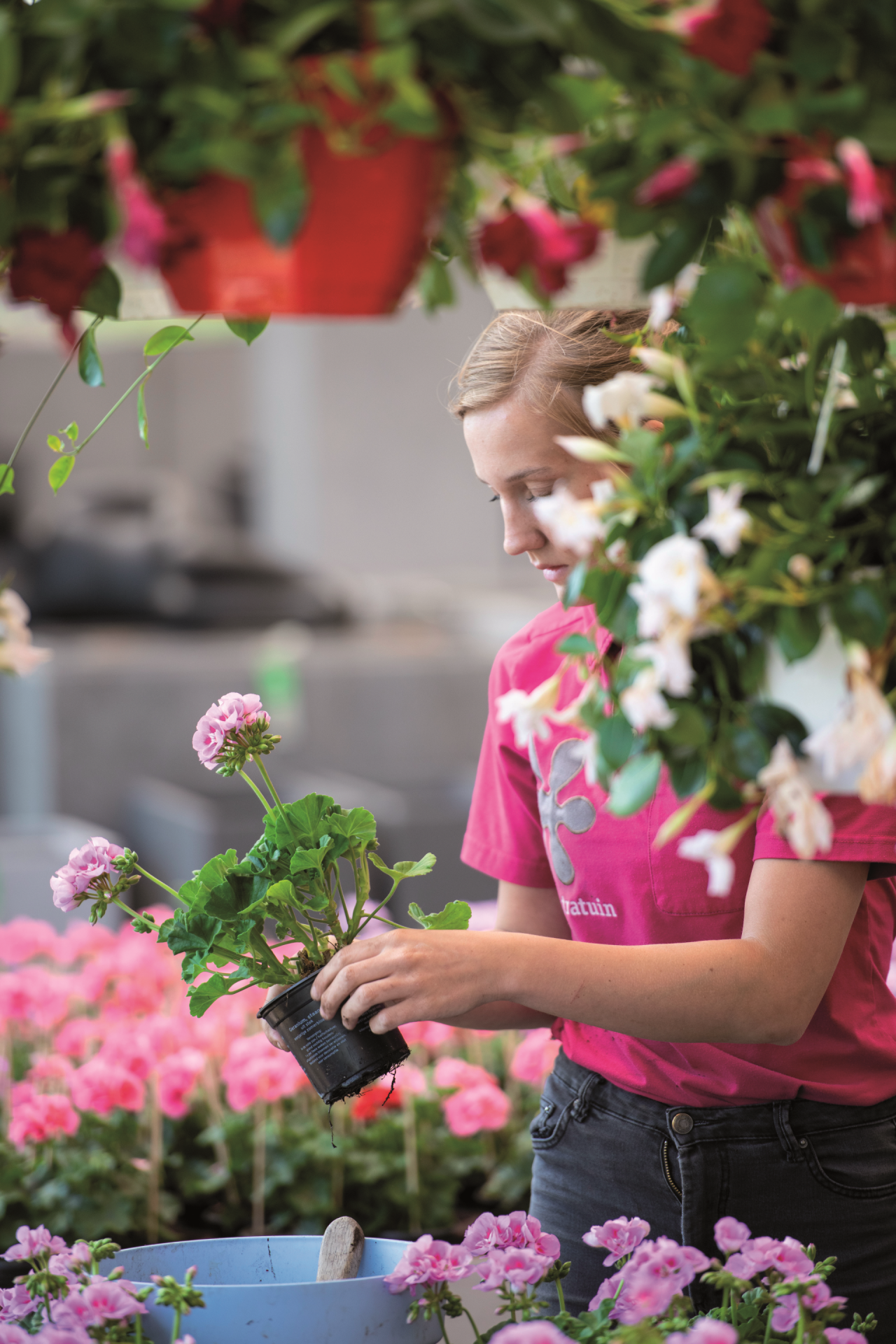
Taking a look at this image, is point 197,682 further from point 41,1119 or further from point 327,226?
point 327,226

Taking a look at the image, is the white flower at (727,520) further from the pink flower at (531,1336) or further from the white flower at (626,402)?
the pink flower at (531,1336)

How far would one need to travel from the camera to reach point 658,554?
541mm

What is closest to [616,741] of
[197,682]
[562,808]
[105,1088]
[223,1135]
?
[562,808]

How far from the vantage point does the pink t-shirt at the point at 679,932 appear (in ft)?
3.36

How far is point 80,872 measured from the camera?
0.95m

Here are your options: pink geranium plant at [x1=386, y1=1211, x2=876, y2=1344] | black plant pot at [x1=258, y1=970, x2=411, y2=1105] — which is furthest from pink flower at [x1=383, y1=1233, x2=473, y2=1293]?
black plant pot at [x1=258, y1=970, x2=411, y2=1105]

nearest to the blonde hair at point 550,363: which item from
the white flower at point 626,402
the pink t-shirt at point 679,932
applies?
the pink t-shirt at point 679,932

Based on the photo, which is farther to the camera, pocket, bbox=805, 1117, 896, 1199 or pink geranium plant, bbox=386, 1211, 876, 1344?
pocket, bbox=805, 1117, 896, 1199

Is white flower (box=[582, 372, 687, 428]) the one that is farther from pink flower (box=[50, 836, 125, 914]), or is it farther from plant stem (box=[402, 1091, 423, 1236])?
plant stem (box=[402, 1091, 423, 1236])

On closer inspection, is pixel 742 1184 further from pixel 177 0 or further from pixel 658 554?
pixel 177 0

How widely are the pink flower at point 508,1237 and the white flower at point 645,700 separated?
1.45ft

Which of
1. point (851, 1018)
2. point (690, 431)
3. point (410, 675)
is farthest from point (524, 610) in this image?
point (690, 431)

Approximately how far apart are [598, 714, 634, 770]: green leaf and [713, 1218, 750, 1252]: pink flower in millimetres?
378

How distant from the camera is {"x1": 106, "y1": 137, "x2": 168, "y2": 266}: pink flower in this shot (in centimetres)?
52
